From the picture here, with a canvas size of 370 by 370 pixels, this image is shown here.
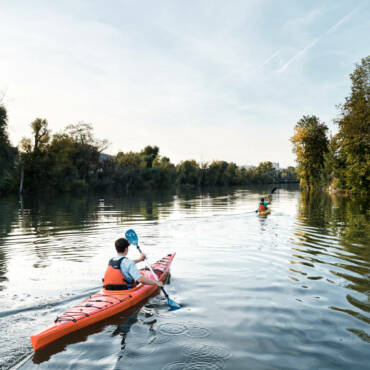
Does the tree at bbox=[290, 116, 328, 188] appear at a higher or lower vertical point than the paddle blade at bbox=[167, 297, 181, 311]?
higher

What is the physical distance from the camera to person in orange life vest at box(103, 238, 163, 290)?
6.37 metres

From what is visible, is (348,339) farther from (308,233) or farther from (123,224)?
(123,224)

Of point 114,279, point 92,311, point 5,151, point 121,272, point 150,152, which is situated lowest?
point 92,311

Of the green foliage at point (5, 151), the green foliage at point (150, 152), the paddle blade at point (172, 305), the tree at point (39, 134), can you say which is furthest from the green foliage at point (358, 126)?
the green foliage at point (150, 152)

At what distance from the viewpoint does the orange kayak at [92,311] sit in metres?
4.96

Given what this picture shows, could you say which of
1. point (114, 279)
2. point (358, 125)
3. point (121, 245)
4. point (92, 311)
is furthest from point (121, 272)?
point (358, 125)

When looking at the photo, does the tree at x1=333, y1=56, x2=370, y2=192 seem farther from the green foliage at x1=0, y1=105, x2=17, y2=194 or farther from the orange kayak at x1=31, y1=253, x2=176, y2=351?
the green foliage at x1=0, y1=105, x2=17, y2=194

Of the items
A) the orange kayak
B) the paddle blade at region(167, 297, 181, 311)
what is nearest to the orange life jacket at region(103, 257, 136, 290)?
the orange kayak

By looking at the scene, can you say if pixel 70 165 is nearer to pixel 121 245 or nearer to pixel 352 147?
pixel 352 147

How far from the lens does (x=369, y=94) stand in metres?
33.7

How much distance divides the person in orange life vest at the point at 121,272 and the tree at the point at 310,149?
205ft

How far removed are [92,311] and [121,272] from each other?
99cm

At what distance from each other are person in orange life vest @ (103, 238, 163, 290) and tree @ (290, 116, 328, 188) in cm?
6240

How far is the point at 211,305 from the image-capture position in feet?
21.6
